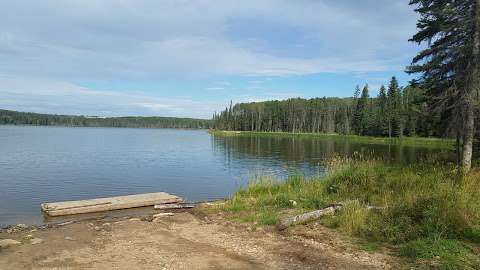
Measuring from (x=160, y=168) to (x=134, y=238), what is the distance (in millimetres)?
23742

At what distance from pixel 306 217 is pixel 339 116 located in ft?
390

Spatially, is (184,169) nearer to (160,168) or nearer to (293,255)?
(160,168)

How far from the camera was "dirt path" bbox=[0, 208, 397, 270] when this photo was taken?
7.15m

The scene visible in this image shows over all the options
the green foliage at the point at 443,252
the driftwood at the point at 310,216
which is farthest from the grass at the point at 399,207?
the driftwood at the point at 310,216

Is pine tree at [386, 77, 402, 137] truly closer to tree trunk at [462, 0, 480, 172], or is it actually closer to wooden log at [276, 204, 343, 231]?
tree trunk at [462, 0, 480, 172]

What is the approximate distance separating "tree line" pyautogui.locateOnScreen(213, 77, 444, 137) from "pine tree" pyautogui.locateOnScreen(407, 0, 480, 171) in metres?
39.5

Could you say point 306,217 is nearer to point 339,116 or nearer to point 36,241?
point 36,241

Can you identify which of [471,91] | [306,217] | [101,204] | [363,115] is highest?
[363,115]

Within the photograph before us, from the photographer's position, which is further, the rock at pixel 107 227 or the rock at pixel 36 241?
the rock at pixel 107 227

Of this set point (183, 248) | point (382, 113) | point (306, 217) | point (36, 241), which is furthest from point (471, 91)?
point (382, 113)

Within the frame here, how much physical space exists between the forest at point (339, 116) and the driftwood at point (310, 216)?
143 feet

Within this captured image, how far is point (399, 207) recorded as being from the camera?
9.12 metres

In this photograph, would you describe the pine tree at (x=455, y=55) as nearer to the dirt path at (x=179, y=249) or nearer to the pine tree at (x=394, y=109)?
the dirt path at (x=179, y=249)

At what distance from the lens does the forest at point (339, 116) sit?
87000 mm
